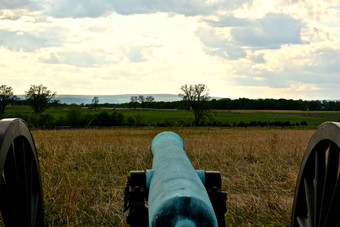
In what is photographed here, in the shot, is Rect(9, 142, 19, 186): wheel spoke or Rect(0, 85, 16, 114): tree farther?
Rect(0, 85, 16, 114): tree

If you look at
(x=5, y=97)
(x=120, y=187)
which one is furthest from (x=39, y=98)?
(x=120, y=187)

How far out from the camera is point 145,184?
2811mm

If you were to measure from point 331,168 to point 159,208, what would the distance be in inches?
51.6

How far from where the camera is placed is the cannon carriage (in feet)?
5.19

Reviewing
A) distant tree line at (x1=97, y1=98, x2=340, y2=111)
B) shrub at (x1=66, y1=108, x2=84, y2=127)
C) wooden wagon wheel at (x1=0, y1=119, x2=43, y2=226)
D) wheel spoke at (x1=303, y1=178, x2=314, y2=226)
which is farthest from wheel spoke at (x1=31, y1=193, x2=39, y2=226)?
distant tree line at (x1=97, y1=98, x2=340, y2=111)

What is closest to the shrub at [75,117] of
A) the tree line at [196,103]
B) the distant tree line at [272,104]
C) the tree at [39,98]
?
the tree line at [196,103]

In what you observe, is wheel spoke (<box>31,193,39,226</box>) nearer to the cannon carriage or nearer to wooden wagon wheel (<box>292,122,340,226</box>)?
the cannon carriage

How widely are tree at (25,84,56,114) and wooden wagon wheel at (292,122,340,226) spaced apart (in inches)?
2575

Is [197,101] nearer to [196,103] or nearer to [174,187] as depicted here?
[196,103]

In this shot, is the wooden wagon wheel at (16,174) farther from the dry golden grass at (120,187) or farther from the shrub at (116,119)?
the shrub at (116,119)

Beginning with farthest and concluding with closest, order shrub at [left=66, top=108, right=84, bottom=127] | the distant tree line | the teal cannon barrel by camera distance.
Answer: the distant tree line < shrub at [left=66, top=108, right=84, bottom=127] < the teal cannon barrel

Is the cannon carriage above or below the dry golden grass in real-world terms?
above

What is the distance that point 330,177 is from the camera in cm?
224

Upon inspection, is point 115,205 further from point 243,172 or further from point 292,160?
point 292,160
